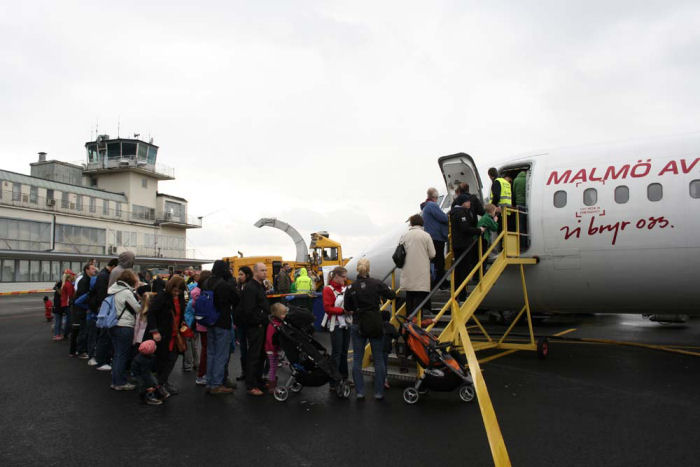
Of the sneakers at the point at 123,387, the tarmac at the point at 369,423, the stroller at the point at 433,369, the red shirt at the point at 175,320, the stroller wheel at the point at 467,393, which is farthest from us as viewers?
the sneakers at the point at 123,387

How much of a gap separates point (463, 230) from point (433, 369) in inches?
106

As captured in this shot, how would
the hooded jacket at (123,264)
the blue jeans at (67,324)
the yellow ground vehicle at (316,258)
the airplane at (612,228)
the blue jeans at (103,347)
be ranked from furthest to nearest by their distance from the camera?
the yellow ground vehicle at (316,258)
the blue jeans at (67,324)
the blue jeans at (103,347)
the airplane at (612,228)
the hooded jacket at (123,264)

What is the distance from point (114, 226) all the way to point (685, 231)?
52.6 metres

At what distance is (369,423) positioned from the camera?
19.6ft

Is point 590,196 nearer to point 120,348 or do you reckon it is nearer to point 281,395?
point 281,395

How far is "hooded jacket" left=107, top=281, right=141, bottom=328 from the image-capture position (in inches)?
292

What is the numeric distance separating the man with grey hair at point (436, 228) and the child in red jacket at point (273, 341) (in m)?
2.79

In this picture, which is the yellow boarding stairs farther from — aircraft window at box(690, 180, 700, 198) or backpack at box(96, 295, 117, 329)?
backpack at box(96, 295, 117, 329)

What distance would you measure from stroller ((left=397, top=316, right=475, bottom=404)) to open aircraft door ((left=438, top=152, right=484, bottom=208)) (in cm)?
412

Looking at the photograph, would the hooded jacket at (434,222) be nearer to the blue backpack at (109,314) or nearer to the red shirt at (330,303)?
the red shirt at (330,303)

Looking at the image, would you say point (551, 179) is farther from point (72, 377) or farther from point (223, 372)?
point (72, 377)

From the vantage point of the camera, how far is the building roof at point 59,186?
43659 millimetres

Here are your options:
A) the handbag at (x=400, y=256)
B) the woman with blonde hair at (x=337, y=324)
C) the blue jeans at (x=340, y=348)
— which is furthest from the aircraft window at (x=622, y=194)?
the blue jeans at (x=340, y=348)

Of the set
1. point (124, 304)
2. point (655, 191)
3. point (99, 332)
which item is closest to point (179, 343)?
point (124, 304)
